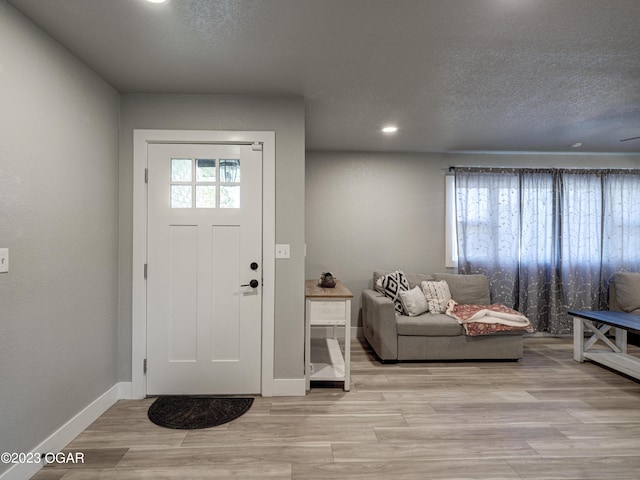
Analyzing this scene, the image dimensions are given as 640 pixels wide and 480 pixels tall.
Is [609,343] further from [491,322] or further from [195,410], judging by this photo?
[195,410]

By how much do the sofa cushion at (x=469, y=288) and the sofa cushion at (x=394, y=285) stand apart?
0.55 meters

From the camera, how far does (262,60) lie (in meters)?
2.20

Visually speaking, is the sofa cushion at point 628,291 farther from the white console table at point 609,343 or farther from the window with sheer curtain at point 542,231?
the white console table at point 609,343

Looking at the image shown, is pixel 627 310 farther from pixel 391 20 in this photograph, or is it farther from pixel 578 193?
pixel 391 20

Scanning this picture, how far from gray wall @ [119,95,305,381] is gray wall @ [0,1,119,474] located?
0.12 meters

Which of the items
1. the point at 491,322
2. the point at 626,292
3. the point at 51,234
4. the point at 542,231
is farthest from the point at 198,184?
the point at 626,292

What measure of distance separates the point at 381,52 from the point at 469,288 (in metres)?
3.13

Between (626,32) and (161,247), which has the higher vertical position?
(626,32)

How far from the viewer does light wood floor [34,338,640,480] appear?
1880mm

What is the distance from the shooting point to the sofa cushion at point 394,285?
3.96 meters

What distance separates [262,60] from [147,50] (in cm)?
71

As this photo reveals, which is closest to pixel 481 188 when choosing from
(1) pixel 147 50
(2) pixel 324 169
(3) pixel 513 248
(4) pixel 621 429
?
(3) pixel 513 248

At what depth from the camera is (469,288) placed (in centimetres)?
418

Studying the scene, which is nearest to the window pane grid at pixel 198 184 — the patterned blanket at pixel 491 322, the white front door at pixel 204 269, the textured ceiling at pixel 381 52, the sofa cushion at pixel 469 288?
the white front door at pixel 204 269
